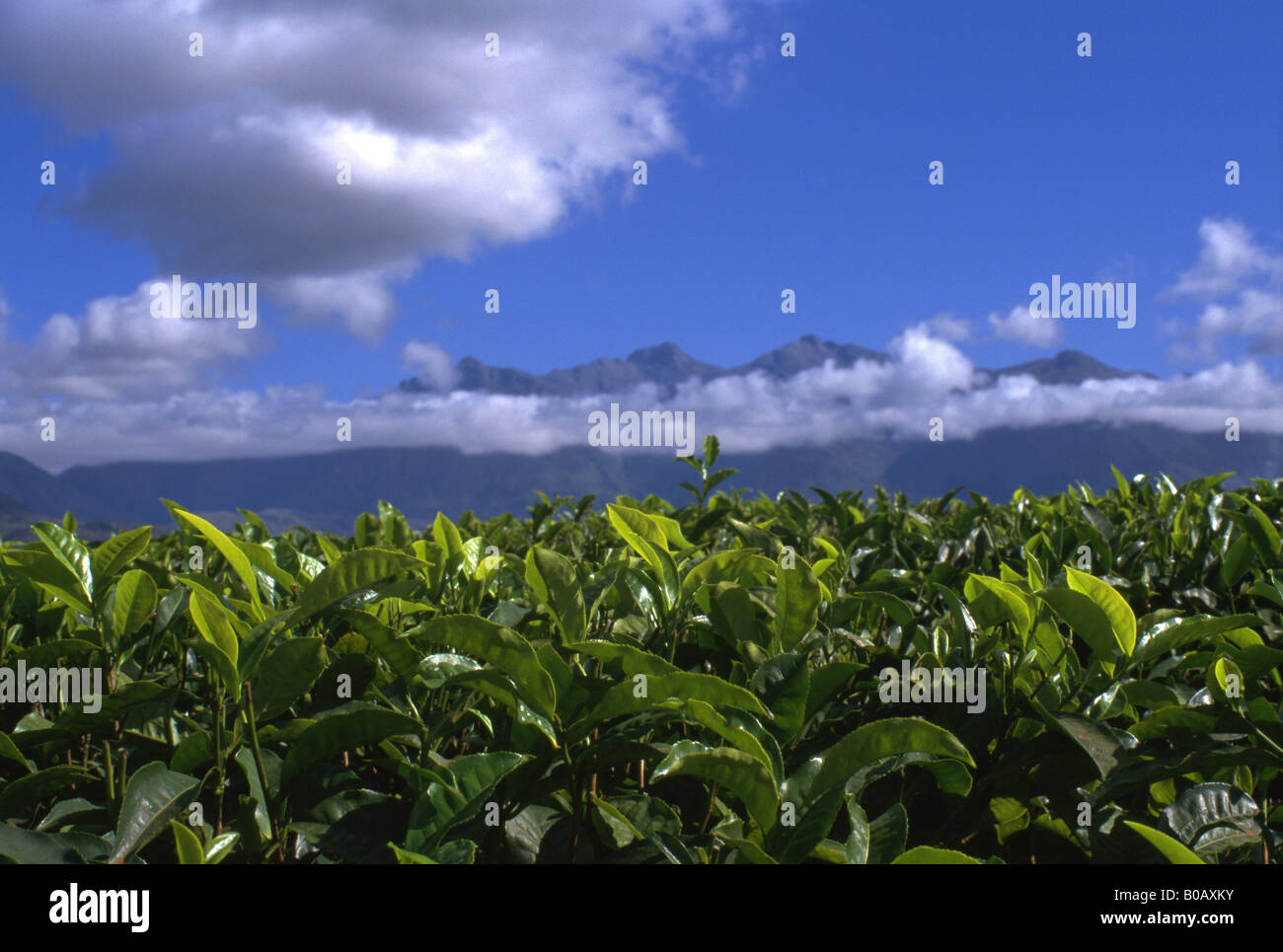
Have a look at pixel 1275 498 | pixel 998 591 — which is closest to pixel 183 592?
pixel 998 591

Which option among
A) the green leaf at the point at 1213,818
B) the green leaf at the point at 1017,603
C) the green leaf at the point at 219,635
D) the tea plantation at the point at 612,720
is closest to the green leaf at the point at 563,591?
the tea plantation at the point at 612,720

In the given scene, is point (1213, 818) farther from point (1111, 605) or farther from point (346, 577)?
point (346, 577)

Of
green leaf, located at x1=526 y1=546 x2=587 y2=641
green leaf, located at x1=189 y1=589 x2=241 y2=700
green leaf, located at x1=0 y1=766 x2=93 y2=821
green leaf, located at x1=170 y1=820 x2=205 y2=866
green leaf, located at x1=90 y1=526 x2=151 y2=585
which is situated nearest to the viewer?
green leaf, located at x1=170 y1=820 x2=205 y2=866

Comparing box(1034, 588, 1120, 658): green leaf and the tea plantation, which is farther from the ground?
A: box(1034, 588, 1120, 658): green leaf

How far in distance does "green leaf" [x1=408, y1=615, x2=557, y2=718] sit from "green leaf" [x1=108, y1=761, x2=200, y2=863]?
17.4 inches

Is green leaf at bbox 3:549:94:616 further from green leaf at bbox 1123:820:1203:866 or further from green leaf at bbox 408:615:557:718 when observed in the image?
green leaf at bbox 1123:820:1203:866

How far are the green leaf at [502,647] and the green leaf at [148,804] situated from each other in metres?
0.44

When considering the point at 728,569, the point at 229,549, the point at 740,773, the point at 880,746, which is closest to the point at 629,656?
the point at 740,773

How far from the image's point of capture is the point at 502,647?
1.35 metres

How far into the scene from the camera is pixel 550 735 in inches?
55.3

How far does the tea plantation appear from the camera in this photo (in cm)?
134

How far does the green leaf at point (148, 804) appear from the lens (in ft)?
4.14

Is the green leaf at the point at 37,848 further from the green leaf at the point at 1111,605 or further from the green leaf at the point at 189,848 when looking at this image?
the green leaf at the point at 1111,605

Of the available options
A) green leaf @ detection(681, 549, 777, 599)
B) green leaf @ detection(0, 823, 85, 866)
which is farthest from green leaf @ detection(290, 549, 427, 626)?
green leaf @ detection(681, 549, 777, 599)
